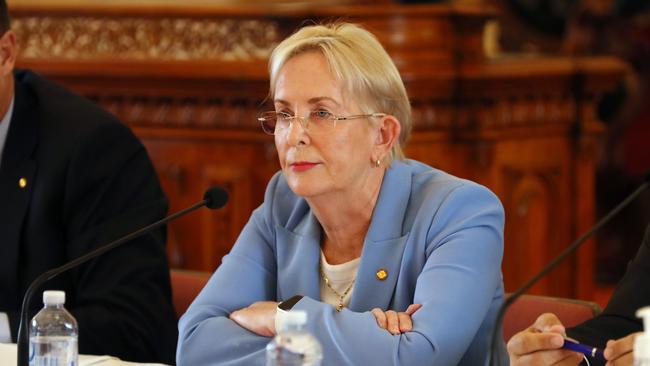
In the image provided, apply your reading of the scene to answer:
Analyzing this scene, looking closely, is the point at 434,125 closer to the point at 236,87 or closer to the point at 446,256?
the point at 236,87

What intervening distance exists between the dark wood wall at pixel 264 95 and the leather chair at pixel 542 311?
82.3 inches

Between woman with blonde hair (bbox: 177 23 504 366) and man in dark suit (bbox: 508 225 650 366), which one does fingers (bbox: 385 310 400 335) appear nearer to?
woman with blonde hair (bbox: 177 23 504 366)

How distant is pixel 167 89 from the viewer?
17.9 ft

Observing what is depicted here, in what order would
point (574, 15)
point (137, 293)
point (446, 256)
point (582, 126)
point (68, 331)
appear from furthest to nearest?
point (574, 15) → point (582, 126) → point (137, 293) → point (446, 256) → point (68, 331)

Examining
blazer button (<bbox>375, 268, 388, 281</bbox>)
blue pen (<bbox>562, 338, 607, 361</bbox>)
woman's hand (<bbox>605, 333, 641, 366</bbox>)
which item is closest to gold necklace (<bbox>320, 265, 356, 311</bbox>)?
blazer button (<bbox>375, 268, 388, 281</bbox>)

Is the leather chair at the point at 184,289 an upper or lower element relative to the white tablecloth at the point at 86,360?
lower

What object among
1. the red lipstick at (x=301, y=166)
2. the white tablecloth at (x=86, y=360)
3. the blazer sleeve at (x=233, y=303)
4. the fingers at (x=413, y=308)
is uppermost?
the red lipstick at (x=301, y=166)

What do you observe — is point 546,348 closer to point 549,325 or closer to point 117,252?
point 549,325

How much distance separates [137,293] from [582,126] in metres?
2.92

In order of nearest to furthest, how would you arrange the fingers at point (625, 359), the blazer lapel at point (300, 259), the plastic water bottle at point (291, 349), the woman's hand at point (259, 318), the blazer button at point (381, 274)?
1. the plastic water bottle at point (291, 349)
2. the fingers at point (625, 359)
3. the woman's hand at point (259, 318)
4. the blazer button at point (381, 274)
5. the blazer lapel at point (300, 259)

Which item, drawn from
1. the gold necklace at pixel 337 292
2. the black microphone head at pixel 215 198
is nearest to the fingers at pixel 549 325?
the gold necklace at pixel 337 292

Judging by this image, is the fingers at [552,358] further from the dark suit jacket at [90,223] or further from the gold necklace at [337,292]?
the dark suit jacket at [90,223]

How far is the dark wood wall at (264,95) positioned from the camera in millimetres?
5238

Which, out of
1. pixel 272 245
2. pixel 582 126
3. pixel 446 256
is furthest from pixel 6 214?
pixel 582 126
